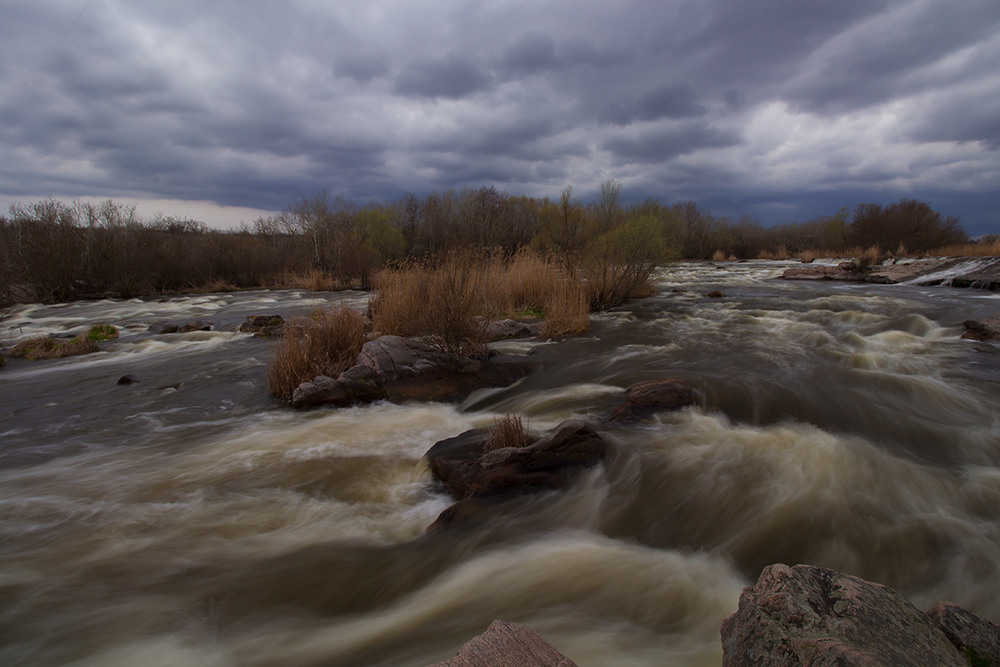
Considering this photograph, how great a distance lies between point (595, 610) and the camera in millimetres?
2705

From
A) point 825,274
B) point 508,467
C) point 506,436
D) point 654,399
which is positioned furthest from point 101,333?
point 825,274

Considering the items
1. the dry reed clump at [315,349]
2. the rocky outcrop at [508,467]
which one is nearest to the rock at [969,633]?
the rocky outcrop at [508,467]

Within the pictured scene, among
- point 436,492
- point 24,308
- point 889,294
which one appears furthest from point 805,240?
point 24,308

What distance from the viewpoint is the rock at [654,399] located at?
17.3ft

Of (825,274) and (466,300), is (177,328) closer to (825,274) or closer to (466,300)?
(466,300)

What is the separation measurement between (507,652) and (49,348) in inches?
505

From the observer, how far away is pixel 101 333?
11.3 m

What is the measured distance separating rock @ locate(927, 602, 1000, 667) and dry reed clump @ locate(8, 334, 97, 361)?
13461mm

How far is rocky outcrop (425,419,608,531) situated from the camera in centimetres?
371

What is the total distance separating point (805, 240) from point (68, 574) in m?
56.7

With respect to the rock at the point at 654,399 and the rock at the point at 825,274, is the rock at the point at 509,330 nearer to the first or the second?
the rock at the point at 654,399

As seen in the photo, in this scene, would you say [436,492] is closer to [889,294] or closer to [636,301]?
[636,301]

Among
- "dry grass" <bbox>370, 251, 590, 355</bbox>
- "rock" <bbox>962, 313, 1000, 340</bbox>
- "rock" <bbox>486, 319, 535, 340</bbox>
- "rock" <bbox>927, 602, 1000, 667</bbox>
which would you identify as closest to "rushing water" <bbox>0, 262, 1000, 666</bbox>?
"rock" <bbox>927, 602, 1000, 667</bbox>

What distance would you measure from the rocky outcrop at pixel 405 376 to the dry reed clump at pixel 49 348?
723cm
